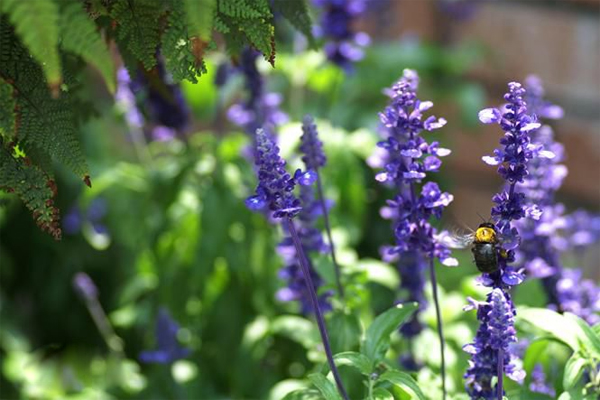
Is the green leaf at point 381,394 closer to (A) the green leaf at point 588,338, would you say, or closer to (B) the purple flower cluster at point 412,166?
(B) the purple flower cluster at point 412,166

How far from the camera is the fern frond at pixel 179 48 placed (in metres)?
1.23

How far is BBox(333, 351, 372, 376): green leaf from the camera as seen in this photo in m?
1.48

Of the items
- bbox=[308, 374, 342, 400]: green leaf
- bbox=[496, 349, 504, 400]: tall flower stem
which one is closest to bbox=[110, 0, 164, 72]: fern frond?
bbox=[308, 374, 342, 400]: green leaf

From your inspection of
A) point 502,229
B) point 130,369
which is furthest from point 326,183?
point 502,229

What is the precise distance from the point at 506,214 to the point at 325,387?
0.36m

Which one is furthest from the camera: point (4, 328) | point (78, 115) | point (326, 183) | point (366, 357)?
point (4, 328)

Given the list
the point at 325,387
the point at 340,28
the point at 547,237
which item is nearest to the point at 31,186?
the point at 325,387

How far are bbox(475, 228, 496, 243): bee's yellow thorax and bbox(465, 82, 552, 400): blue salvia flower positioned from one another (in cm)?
1

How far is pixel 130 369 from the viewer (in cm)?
256

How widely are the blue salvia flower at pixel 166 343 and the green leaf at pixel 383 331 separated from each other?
70cm

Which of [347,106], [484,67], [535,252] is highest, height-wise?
[484,67]

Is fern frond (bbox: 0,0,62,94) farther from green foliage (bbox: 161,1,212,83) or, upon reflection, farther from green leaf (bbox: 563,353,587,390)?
green leaf (bbox: 563,353,587,390)

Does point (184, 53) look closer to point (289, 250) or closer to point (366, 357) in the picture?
point (366, 357)

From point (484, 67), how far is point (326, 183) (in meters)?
1.37
